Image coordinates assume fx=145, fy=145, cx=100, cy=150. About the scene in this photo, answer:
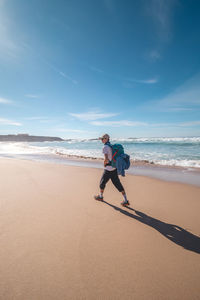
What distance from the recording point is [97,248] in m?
2.41

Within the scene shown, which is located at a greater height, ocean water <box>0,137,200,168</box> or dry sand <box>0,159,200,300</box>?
ocean water <box>0,137,200,168</box>

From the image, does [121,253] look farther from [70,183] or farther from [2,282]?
[70,183]

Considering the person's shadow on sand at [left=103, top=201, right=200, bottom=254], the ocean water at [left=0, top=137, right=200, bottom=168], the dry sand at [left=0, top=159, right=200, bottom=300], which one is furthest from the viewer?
the ocean water at [left=0, top=137, right=200, bottom=168]

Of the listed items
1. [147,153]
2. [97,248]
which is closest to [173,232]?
[97,248]

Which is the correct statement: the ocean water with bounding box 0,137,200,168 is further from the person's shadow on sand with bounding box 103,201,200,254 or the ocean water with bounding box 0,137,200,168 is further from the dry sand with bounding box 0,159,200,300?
the dry sand with bounding box 0,159,200,300

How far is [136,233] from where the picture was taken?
2.87 meters

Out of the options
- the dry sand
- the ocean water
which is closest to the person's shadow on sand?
the dry sand

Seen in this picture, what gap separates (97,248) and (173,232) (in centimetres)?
161

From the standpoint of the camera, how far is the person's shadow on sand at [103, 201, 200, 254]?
257 cm

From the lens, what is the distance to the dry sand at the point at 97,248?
1.79 metres

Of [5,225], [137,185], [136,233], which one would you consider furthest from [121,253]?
[137,185]

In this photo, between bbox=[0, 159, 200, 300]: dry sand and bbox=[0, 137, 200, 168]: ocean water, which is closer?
bbox=[0, 159, 200, 300]: dry sand

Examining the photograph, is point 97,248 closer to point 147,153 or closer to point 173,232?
point 173,232

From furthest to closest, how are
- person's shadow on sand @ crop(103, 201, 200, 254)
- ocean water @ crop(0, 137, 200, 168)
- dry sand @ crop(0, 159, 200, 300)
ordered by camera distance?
1. ocean water @ crop(0, 137, 200, 168)
2. person's shadow on sand @ crop(103, 201, 200, 254)
3. dry sand @ crop(0, 159, 200, 300)
